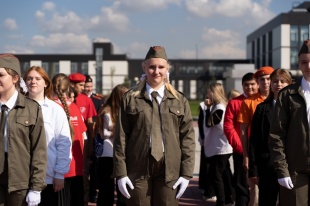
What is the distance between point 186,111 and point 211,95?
142 inches

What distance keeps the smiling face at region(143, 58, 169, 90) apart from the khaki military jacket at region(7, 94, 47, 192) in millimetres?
976

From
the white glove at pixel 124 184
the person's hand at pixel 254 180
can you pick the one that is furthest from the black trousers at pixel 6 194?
the person's hand at pixel 254 180

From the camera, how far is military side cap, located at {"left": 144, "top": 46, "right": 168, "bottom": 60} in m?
4.71

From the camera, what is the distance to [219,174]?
7875 millimetres

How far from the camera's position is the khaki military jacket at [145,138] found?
15.0 ft

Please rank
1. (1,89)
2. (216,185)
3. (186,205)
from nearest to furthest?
(1,89) < (216,185) < (186,205)

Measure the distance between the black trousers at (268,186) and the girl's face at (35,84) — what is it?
7.66 ft

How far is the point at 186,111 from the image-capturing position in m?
4.75

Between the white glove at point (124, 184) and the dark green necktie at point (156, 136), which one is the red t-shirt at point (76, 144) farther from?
the dark green necktie at point (156, 136)

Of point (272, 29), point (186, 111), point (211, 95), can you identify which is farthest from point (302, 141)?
point (272, 29)

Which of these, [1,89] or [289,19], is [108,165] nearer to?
[1,89]

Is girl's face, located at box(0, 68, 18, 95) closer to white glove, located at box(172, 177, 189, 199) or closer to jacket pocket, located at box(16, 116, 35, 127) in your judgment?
jacket pocket, located at box(16, 116, 35, 127)

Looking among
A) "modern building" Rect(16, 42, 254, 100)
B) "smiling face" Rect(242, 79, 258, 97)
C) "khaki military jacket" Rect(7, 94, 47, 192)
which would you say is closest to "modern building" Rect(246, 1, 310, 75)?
"modern building" Rect(16, 42, 254, 100)

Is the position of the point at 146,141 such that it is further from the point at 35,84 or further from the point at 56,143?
the point at 35,84
